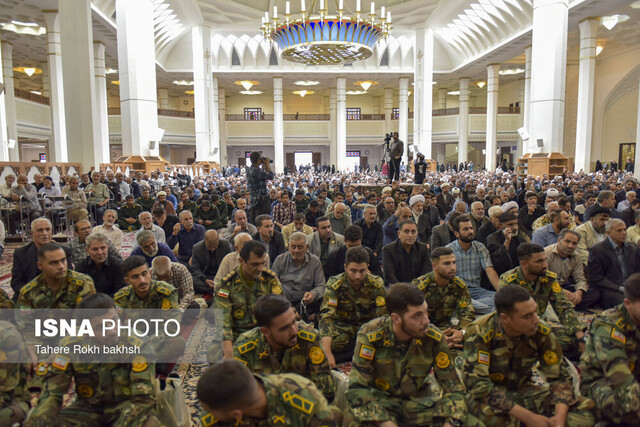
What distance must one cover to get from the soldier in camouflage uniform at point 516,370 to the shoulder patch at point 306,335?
746mm

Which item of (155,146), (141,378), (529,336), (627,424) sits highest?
(155,146)

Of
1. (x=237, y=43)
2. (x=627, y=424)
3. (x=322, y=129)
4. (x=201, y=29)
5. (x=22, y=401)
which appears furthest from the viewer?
(x=322, y=129)

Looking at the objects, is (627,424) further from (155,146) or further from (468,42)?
(468,42)

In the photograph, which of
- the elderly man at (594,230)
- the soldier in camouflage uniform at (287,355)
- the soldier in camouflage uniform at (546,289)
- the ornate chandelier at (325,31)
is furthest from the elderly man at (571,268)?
the ornate chandelier at (325,31)

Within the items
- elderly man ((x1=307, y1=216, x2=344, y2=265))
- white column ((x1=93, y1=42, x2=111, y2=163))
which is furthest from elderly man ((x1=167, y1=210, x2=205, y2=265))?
white column ((x1=93, y1=42, x2=111, y2=163))

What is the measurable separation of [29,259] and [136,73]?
10.3 meters

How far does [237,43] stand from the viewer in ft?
79.9

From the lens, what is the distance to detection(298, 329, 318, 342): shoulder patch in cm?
211

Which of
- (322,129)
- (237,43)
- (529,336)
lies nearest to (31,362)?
(529,336)

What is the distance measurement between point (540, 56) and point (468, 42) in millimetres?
10666

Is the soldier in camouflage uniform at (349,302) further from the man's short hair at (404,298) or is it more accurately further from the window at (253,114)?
the window at (253,114)

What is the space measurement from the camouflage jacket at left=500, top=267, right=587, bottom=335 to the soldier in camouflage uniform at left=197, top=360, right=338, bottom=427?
1.86m

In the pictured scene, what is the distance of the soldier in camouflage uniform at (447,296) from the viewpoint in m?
2.93

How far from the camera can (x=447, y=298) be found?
306 cm
